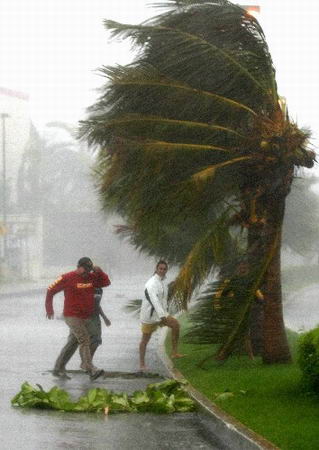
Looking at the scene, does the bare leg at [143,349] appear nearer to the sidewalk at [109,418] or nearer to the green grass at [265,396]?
the sidewalk at [109,418]

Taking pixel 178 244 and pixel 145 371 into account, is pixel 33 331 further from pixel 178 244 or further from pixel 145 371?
pixel 145 371

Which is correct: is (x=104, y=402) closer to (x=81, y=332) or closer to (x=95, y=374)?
(x=95, y=374)

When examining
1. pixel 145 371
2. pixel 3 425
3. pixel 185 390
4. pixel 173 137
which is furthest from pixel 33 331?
pixel 3 425

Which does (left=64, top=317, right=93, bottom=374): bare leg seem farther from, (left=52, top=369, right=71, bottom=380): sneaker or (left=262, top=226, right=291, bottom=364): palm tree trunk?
(left=262, top=226, right=291, bottom=364): palm tree trunk

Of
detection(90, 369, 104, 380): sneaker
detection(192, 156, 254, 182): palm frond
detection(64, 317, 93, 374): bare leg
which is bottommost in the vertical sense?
detection(90, 369, 104, 380): sneaker

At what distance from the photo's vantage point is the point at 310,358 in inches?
513

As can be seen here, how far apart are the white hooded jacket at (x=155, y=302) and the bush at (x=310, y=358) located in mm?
5361

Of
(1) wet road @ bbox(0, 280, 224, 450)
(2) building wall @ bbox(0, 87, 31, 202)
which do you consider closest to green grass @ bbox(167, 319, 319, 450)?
(1) wet road @ bbox(0, 280, 224, 450)

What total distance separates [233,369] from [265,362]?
2.45 feet

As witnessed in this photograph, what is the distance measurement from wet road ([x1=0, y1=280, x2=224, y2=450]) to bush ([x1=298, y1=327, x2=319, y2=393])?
115cm

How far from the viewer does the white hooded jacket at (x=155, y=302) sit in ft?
61.3

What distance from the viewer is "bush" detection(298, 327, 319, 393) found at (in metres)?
12.9

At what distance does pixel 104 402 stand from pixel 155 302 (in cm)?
504

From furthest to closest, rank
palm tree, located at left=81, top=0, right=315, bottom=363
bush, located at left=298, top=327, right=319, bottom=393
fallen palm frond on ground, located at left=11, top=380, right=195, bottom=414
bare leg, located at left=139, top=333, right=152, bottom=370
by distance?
bare leg, located at left=139, top=333, right=152, bottom=370, palm tree, located at left=81, top=0, right=315, bottom=363, fallen palm frond on ground, located at left=11, top=380, right=195, bottom=414, bush, located at left=298, top=327, right=319, bottom=393
